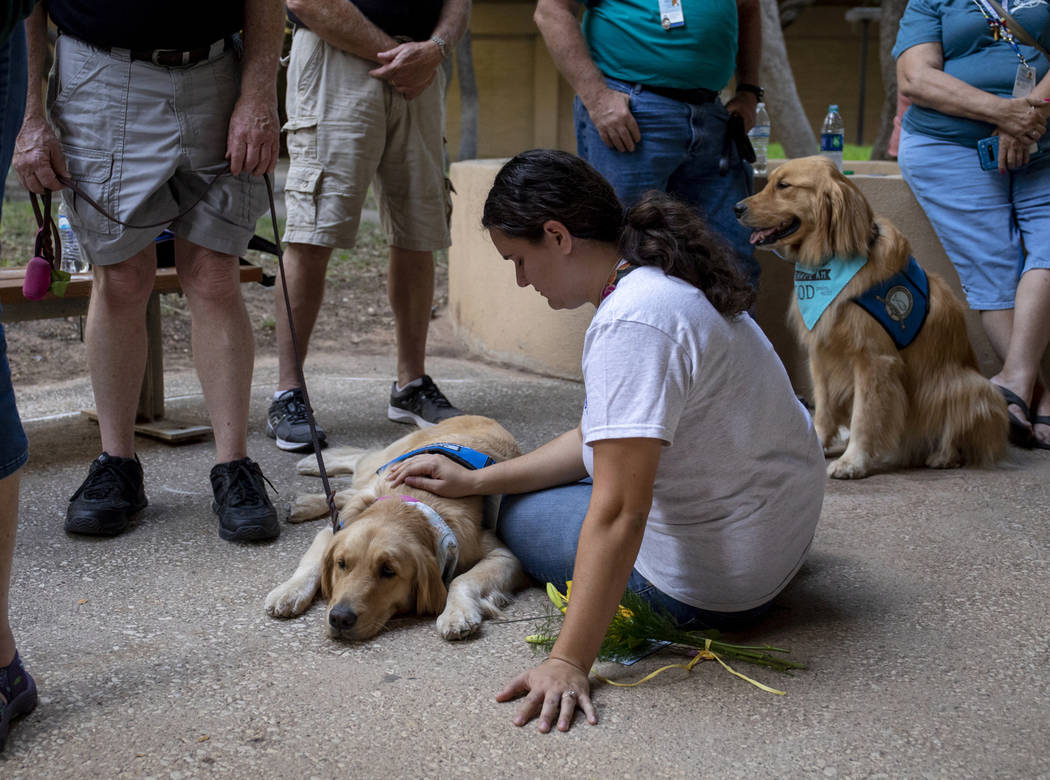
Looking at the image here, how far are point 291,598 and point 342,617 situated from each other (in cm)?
29

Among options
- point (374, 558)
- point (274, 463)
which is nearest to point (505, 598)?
point (374, 558)

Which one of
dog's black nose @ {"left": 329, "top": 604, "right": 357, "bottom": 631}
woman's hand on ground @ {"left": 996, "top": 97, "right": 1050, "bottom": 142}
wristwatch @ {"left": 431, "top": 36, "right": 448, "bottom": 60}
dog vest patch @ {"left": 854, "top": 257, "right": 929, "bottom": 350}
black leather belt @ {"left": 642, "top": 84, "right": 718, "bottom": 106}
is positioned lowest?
dog's black nose @ {"left": 329, "top": 604, "right": 357, "bottom": 631}

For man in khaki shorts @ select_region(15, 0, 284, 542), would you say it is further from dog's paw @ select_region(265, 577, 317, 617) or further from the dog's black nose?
the dog's black nose

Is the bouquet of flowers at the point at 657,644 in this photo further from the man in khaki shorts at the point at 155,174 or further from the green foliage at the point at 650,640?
the man in khaki shorts at the point at 155,174

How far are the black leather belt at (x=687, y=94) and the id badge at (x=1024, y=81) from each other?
4.66ft

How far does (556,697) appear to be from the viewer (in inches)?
88.7

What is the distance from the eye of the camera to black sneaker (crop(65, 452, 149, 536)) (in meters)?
3.39

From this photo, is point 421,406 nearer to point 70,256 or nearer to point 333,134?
point 333,134

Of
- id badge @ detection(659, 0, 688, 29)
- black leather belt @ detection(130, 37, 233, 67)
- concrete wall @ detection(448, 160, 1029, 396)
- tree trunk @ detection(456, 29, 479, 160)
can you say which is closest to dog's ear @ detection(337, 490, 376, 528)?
black leather belt @ detection(130, 37, 233, 67)

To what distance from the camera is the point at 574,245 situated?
242 cm

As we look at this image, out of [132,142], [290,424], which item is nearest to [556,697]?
[132,142]

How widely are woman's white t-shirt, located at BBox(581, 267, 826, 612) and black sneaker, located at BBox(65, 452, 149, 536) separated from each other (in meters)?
1.74

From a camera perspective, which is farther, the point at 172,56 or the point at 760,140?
the point at 760,140

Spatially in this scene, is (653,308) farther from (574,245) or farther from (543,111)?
(543,111)
